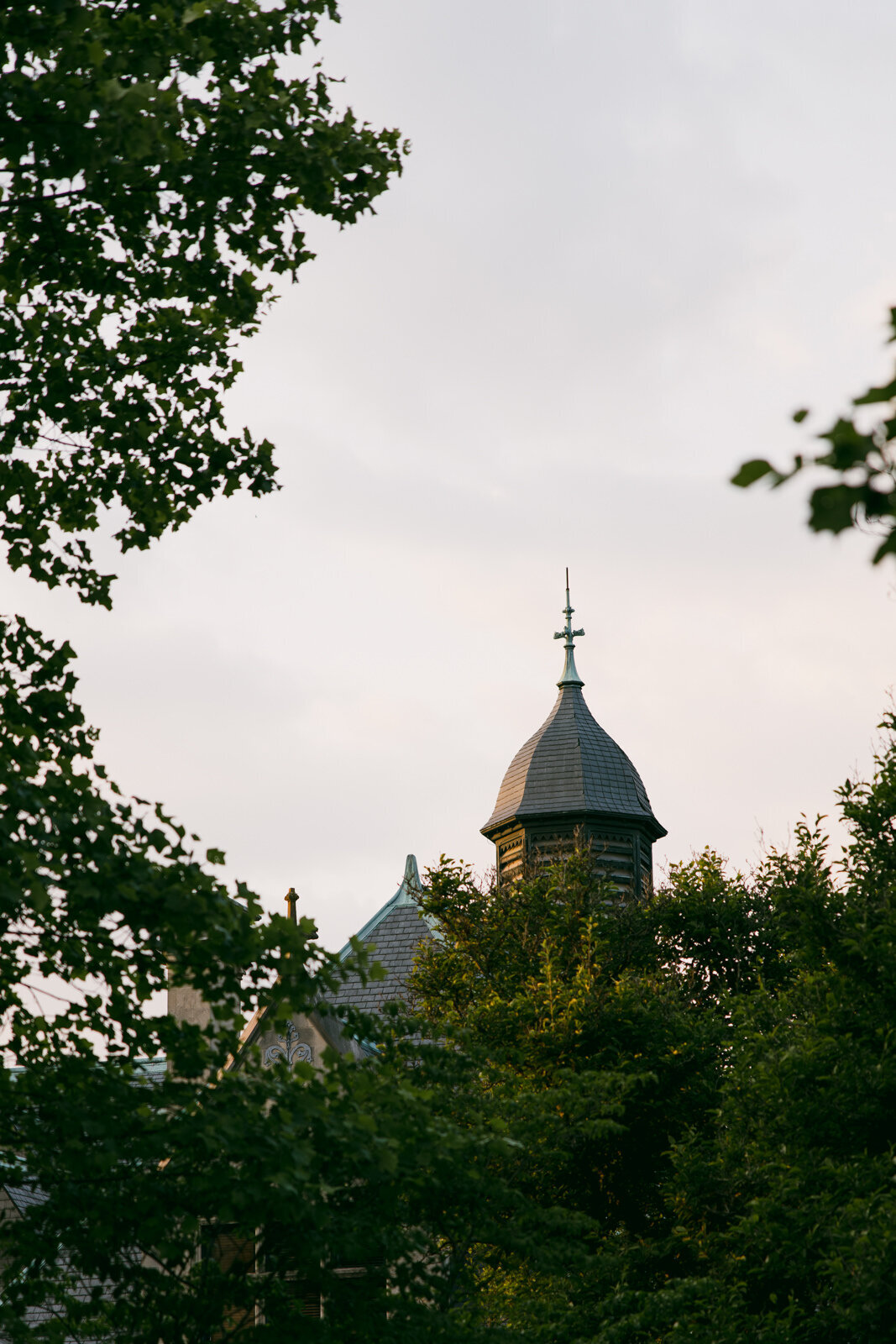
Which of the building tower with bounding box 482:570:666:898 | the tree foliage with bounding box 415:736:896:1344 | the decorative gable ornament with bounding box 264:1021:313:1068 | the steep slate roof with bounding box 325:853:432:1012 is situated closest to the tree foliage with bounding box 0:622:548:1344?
the tree foliage with bounding box 415:736:896:1344

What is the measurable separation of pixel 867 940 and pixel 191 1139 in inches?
422

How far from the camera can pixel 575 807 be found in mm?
34281

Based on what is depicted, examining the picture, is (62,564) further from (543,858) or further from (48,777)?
(543,858)

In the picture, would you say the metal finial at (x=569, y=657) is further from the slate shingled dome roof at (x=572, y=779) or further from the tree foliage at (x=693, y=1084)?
the tree foliage at (x=693, y=1084)

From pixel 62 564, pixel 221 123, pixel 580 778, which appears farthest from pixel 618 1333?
pixel 580 778

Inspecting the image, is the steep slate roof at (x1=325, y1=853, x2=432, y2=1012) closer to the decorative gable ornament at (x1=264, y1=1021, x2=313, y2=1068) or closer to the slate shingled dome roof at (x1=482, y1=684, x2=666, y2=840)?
the slate shingled dome roof at (x1=482, y1=684, x2=666, y2=840)

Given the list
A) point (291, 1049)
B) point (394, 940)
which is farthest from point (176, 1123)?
point (394, 940)

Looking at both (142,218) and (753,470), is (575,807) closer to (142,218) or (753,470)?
(142,218)

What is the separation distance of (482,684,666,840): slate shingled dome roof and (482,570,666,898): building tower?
20 millimetres

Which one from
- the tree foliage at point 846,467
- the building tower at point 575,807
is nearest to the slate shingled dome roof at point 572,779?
the building tower at point 575,807

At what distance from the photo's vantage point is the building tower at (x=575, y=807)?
113 feet

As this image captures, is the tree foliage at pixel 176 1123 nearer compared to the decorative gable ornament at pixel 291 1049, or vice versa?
the tree foliage at pixel 176 1123

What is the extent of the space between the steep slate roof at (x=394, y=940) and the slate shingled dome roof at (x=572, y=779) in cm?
337

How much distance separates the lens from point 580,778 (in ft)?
115
